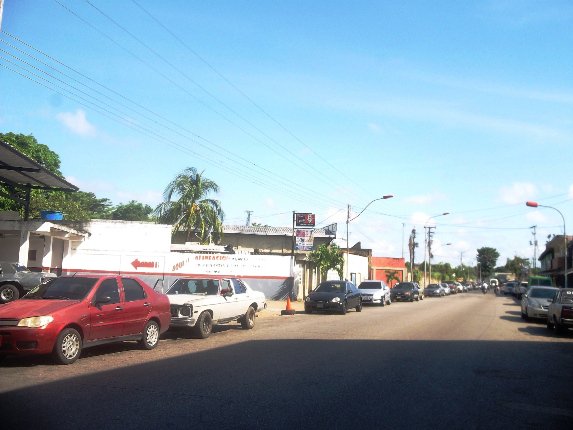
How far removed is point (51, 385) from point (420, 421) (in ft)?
16.7

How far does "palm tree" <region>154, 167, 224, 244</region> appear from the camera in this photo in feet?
126

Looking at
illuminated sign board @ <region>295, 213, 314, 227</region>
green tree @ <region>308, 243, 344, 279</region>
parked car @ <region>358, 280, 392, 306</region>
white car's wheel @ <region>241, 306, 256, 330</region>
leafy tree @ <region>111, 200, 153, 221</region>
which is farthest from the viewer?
leafy tree @ <region>111, 200, 153, 221</region>

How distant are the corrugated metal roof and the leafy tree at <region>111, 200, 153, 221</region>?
4737 cm

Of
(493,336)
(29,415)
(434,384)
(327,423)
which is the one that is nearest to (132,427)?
(29,415)

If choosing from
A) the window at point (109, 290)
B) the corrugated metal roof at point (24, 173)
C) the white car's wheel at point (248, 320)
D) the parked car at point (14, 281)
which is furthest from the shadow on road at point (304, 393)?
the corrugated metal roof at point (24, 173)

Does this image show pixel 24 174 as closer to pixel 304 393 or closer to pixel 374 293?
pixel 374 293

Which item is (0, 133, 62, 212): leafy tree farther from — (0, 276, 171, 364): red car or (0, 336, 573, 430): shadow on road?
(0, 336, 573, 430): shadow on road

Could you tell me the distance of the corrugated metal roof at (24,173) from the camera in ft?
78.2

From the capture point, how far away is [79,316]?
9914 millimetres

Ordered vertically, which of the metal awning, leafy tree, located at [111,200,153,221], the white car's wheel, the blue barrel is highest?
leafy tree, located at [111,200,153,221]

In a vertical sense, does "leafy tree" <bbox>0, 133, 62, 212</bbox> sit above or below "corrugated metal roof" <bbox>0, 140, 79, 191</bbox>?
above

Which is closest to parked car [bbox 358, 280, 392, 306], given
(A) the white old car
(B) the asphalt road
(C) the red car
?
(A) the white old car

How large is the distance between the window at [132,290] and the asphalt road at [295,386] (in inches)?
44.5

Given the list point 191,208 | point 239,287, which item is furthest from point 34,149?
point 239,287
